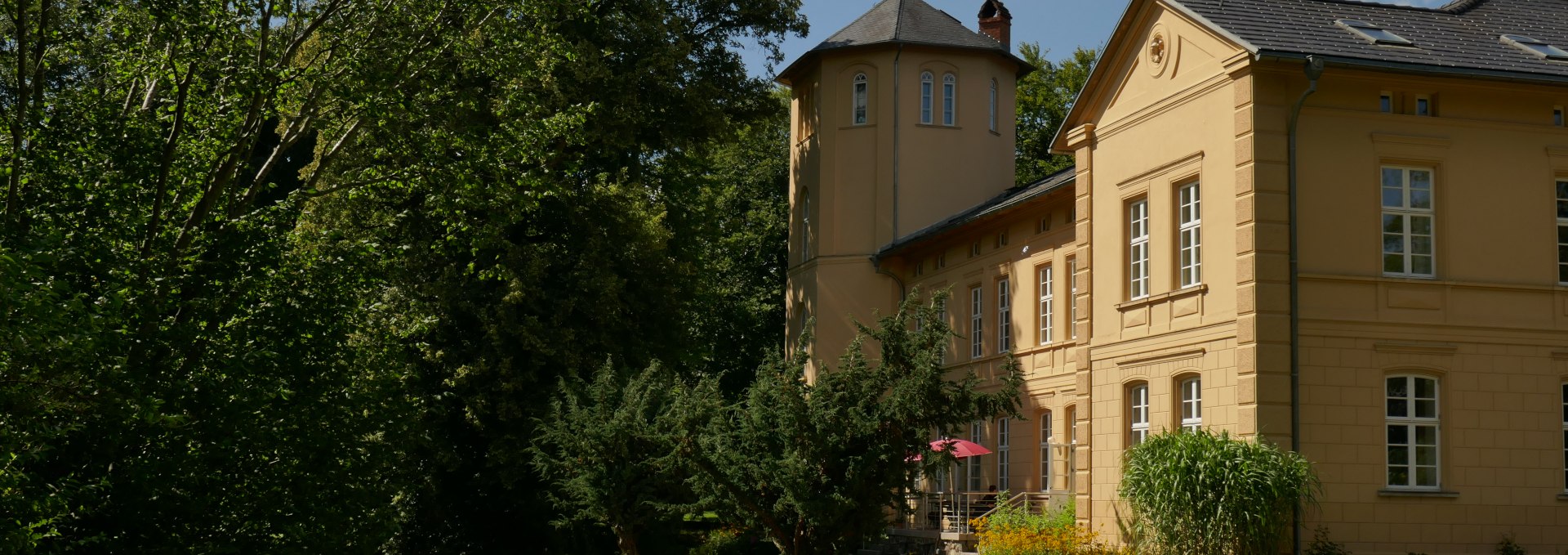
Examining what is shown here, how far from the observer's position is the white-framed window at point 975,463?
29.9 metres

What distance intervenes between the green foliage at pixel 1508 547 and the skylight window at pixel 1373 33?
6.02 m

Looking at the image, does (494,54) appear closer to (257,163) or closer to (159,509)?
(159,509)

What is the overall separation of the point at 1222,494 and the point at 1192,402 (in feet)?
9.11

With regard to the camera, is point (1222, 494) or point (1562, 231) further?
point (1562, 231)

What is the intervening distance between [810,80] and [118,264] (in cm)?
2398

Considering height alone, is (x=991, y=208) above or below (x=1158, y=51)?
below

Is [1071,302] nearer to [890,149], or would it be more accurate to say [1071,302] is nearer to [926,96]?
[890,149]

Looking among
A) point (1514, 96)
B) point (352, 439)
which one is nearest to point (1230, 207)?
point (1514, 96)

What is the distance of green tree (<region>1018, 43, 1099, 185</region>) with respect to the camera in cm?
4322

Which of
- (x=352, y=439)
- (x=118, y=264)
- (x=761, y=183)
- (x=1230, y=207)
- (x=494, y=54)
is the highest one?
(x=761, y=183)

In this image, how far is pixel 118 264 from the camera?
1370 cm

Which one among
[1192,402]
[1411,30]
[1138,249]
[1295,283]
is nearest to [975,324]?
[1138,249]

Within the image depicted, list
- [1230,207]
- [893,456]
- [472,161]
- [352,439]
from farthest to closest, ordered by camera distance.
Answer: [893,456]
[1230,207]
[472,161]
[352,439]

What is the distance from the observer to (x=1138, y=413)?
68.3ft
